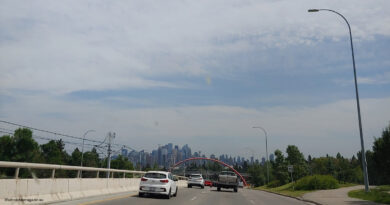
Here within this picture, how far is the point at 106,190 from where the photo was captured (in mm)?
19344

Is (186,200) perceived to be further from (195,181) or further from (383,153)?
(195,181)

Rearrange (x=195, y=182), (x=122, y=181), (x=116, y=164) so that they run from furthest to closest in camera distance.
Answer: (x=116, y=164), (x=195, y=182), (x=122, y=181)

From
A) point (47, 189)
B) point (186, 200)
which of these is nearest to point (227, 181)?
point (186, 200)

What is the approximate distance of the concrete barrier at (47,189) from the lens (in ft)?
33.6

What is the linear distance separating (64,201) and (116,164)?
103479 mm

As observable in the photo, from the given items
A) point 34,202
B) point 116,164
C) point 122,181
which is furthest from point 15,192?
point 116,164

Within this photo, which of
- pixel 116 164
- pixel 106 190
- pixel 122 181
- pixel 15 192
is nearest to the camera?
pixel 15 192

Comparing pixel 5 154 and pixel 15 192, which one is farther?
pixel 5 154

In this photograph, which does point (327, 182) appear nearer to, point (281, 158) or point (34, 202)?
point (34, 202)

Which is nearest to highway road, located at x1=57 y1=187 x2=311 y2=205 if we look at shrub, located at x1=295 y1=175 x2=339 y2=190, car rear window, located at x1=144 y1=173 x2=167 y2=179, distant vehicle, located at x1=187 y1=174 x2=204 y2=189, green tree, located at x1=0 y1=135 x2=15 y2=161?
car rear window, located at x1=144 y1=173 x2=167 y2=179

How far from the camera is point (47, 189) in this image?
1262 centimetres

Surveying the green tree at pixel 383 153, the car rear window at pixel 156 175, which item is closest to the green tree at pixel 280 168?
the green tree at pixel 383 153

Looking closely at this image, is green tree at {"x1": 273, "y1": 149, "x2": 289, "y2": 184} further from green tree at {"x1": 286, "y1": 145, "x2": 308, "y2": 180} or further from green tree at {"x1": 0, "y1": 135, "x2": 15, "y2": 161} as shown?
green tree at {"x1": 0, "y1": 135, "x2": 15, "y2": 161}

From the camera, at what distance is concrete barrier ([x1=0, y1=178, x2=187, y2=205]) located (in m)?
10.2
